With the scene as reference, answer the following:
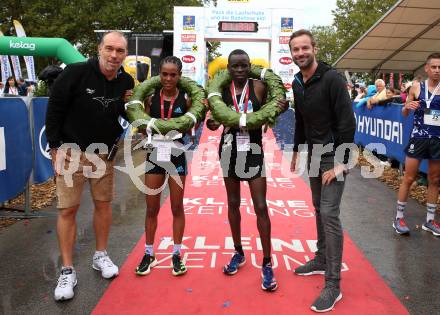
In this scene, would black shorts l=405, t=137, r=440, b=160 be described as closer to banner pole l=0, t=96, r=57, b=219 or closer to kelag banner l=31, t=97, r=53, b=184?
banner pole l=0, t=96, r=57, b=219

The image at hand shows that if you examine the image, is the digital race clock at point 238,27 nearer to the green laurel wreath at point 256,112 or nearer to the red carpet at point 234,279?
the red carpet at point 234,279

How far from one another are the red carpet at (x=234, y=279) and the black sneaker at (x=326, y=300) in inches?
2.2

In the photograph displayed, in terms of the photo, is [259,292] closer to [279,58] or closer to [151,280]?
[151,280]

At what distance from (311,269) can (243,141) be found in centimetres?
135

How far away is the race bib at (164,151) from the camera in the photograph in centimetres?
369

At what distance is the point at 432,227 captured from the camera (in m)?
4.92

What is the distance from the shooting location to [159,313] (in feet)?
10.4

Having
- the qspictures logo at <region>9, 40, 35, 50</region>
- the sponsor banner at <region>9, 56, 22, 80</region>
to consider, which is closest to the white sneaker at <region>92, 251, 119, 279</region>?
the qspictures logo at <region>9, 40, 35, 50</region>

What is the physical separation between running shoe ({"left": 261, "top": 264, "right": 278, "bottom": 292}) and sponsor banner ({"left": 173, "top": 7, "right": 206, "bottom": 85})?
1565 centimetres

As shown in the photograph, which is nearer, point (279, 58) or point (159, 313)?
point (159, 313)

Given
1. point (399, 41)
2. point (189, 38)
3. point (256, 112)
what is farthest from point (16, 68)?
point (256, 112)

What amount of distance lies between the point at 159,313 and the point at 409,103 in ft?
12.2

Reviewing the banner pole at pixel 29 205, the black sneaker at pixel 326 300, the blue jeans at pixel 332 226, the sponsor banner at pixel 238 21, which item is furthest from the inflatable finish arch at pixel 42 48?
the sponsor banner at pixel 238 21

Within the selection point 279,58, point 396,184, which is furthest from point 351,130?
point 279,58
